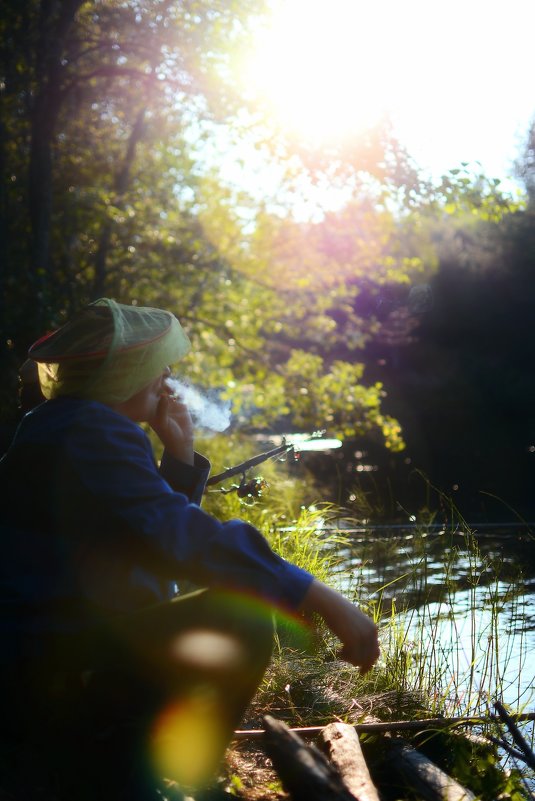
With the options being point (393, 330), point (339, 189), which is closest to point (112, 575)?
point (339, 189)

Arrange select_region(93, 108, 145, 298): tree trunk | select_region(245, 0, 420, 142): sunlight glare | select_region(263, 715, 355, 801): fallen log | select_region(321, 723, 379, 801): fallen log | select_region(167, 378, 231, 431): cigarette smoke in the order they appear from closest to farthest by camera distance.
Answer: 1. select_region(263, 715, 355, 801): fallen log
2. select_region(321, 723, 379, 801): fallen log
3. select_region(167, 378, 231, 431): cigarette smoke
4. select_region(245, 0, 420, 142): sunlight glare
5. select_region(93, 108, 145, 298): tree trunk

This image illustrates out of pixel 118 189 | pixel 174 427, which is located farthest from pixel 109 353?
pixel 118 189

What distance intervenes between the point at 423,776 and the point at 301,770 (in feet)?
2.74

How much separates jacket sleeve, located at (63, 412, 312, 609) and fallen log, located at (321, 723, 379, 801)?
2.62 feet

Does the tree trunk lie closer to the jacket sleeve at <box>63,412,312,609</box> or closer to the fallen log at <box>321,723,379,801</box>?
the fallen log at <box>321,723,379,801</box>

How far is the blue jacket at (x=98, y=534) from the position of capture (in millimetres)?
2016

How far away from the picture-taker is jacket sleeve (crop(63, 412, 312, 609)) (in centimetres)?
201

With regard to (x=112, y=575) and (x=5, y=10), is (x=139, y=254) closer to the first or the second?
(x=5, y=10)

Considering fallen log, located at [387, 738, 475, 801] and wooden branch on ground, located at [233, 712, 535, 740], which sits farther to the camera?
wooden branch on ground, located at [233, 712, 535, 740]

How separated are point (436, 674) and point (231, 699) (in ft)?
6.32

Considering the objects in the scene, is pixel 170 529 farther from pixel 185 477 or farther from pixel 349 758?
pixel 349 758

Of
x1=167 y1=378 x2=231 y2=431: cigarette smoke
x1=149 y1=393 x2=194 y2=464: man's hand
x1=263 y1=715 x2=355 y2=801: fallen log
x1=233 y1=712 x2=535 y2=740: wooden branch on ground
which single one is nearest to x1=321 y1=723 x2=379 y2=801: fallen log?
x1=233 y1=712 x2=535 y2=740: wooden branch on ground

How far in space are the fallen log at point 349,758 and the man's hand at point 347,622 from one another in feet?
1.73

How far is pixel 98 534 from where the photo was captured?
6.97 feet
